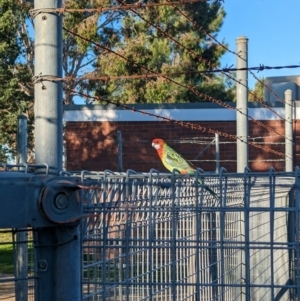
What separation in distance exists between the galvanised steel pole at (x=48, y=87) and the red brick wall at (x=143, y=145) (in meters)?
11.5

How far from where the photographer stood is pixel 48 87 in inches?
106

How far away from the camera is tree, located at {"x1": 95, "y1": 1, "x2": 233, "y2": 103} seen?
20719mm

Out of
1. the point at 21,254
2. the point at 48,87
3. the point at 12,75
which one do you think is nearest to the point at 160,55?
the point at 12,75

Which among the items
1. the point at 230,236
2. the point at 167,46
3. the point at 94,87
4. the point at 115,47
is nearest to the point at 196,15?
the point at 167,46

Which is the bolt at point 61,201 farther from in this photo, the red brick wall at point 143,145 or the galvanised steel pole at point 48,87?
the red brick wall at point 143,145

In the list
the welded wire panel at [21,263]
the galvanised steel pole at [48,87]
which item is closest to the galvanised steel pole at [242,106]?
the welded wire panel at [21,263]

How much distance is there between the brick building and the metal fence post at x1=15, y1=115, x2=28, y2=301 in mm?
9392

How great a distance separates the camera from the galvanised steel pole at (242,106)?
7852 mm

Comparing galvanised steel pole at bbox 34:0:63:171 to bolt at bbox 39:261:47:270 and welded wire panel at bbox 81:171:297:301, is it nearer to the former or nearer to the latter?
welded wire panel at bbox 81:171:297:301

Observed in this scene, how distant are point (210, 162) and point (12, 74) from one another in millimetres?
8568

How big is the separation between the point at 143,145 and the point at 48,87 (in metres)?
11.8

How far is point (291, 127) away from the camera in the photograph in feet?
43.0

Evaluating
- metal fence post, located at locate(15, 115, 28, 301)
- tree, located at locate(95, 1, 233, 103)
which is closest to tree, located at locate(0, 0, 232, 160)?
tree, located at locate(95, 1, 233, 103)

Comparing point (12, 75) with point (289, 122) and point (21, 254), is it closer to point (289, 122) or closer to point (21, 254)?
point (289, 122)
